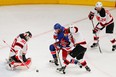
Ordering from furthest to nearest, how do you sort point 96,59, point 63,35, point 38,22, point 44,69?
point 38,22
point 96,59
point 44,69
point 63,35

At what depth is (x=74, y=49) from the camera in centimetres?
523

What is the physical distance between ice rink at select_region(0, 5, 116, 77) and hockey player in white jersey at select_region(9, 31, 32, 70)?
133 millimetres

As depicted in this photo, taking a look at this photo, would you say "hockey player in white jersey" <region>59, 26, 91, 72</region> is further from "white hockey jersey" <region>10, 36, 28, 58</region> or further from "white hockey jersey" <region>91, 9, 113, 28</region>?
"white hockey jersey" <region>91, 9, 113, 28</region>

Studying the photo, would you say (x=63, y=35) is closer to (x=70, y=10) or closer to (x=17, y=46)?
(x=17, y=46)

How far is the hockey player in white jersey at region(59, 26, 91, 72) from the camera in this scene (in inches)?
203

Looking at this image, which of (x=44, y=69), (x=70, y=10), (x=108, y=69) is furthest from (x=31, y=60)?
(x=70, y=10)

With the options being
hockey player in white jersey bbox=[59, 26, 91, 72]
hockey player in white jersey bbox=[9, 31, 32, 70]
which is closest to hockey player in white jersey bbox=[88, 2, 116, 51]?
hockey player in white jersey bbox=[59, 26, 91, 72]

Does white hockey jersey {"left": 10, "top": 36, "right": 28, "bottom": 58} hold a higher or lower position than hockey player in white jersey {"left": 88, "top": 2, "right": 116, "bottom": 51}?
lower

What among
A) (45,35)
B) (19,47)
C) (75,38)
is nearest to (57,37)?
(75,38)

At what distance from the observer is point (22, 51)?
5.41 meters

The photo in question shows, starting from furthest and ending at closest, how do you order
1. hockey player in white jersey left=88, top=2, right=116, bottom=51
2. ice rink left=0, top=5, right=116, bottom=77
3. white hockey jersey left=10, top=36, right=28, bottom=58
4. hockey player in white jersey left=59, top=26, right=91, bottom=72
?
hockey player in white jersey left=88, top=2, right=116, bottom=51, ice rink left=0, top=5, right=116, bottom=77, white hockey jersey left=10, top=36, right=28, bottom=58, hockey player in white jersey left=59, top=26, right=91, bottom=72

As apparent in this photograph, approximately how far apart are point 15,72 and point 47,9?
394cm

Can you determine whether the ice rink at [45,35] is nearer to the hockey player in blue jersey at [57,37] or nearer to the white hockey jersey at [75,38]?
the hockey player in blue jersey at [57,37]

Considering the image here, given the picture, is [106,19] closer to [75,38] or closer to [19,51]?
[75,38]
